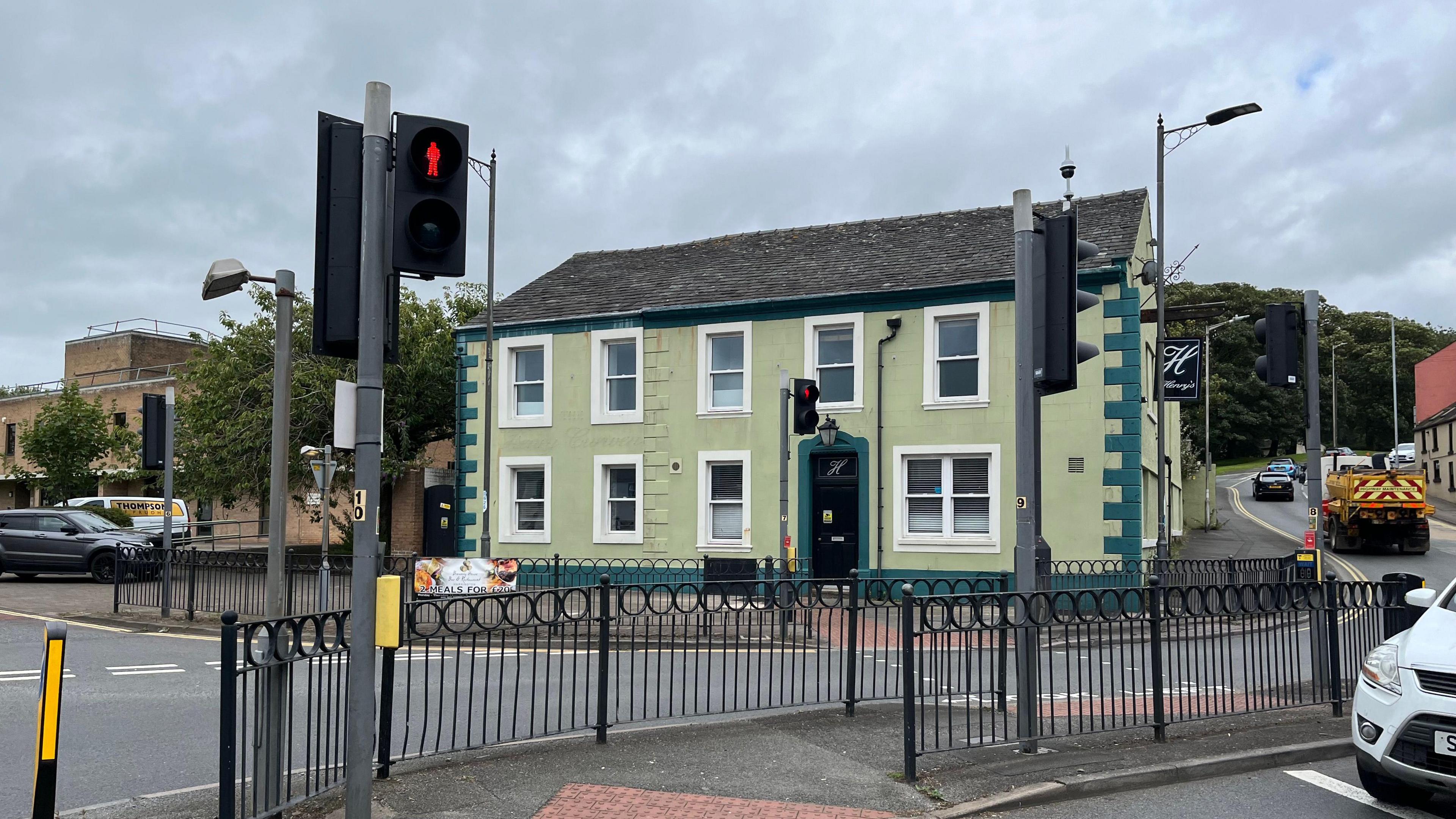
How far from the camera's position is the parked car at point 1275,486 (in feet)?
193

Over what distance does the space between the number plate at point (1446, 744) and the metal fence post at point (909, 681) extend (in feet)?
9.60

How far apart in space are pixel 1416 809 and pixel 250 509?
4321 centimetres

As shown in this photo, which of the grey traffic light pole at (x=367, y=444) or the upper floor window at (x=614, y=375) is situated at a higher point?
the upper floor window at (x=614, y=375)

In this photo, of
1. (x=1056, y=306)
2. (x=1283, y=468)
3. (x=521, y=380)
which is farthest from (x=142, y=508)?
(x=1283, y=468)

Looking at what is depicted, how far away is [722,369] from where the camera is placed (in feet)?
80.9

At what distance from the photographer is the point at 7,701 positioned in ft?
34.4

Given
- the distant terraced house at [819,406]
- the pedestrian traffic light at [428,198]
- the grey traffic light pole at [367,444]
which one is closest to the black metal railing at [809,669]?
the grey traffic light pole at [367,444]

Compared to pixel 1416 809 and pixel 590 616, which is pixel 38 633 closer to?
pixel 590 616

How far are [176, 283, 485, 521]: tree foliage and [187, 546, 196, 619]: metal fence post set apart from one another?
11403mm

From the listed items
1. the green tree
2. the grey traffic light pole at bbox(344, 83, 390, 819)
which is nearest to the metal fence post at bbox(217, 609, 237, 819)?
the grey traffic light pole at bbox(344, 83, 390, 819)

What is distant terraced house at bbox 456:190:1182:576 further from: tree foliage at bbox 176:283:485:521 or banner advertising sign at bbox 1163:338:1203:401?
tree foliage at bbox 176:283:485:521

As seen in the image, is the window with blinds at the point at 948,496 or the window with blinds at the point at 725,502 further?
the window with blinds at the point at 725,502

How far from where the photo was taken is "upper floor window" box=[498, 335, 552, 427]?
86.7 ft

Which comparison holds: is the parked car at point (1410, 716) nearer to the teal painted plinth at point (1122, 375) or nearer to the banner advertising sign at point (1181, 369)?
the teal painted plinth at point (1122, 375)
